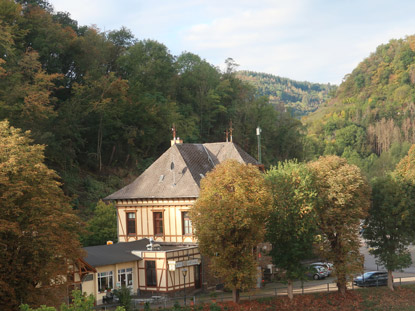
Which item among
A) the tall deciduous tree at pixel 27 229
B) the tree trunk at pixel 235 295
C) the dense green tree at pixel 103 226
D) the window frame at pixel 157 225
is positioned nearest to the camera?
the tall deciduous tree at pixel 27 229

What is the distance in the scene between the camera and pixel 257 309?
32469 mm

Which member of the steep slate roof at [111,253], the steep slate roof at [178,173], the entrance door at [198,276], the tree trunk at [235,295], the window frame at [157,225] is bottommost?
the tree trunk at [235,295]

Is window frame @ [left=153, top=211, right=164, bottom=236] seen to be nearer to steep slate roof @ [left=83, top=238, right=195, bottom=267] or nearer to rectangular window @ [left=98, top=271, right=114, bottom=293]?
steep slate roof @ [left=83, top=238, right=195, bottom=267]

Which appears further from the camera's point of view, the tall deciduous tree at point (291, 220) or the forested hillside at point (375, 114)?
the forested hillside at point (375, 114)

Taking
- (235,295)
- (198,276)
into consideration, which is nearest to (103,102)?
(198,276)

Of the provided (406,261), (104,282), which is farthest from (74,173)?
(406,261)

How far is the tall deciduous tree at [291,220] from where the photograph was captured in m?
33.9

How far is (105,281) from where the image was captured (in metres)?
33.0

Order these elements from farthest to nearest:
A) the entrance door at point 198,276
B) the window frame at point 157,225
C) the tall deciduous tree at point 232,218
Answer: the window frame at point 157,225
the entrance door at point 198,276
the tall deciduous tree at point 232,218

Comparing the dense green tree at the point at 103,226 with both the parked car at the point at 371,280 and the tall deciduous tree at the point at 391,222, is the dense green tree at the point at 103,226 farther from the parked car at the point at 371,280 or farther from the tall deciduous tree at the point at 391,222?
the tall deciduous tree at the point at 391,222

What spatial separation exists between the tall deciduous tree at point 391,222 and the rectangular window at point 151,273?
48.4ft

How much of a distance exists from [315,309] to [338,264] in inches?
138

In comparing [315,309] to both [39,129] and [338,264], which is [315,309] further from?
[39,129]

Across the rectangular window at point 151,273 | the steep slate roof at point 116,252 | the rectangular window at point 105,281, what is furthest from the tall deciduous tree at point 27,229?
the rectangular window at point 151,273
